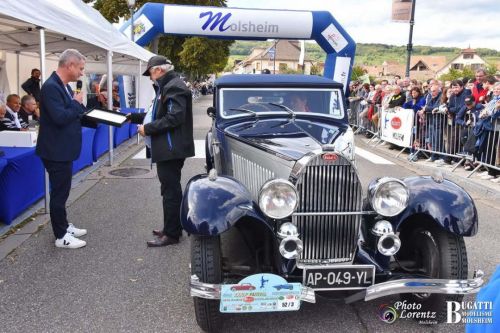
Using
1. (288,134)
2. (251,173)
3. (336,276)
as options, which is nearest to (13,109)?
(251,173)

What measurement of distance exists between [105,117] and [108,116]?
37mm

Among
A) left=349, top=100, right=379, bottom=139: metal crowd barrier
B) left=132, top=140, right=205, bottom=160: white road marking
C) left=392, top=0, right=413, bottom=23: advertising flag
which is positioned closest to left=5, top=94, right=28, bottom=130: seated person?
left=132, top=140, right=205, bottom=160: white road marking

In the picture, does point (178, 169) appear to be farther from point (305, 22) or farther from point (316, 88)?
point (305, 22)

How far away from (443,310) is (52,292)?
2.95 m

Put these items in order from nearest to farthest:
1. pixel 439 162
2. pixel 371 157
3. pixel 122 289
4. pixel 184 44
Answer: pixel 122 289 < pixel 439 162 < pixel 371 157 < pixel 184 44

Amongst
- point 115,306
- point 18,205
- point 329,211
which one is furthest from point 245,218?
point 18,205

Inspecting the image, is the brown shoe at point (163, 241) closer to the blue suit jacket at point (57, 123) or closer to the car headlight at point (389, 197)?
the blue suit jacket at point (57, 123)

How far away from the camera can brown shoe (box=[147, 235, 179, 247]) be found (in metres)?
4.49

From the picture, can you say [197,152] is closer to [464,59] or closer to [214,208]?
[214,208]

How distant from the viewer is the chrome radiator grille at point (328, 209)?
9.51 feet

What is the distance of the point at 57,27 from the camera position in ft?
17.6

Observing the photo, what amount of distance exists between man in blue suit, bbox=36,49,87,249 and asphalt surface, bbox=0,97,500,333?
58 cm

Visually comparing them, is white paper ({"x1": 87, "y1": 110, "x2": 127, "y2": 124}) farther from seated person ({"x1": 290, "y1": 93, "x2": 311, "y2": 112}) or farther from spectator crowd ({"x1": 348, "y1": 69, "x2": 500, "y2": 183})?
spectator crowd ({"x1": 348, "y1": 69, "x2": 500, "y2": 183})

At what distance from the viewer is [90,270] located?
12.8 feet
